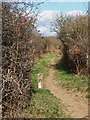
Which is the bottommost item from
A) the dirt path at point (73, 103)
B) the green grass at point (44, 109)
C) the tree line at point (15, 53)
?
the dirt path at point (73, 103)

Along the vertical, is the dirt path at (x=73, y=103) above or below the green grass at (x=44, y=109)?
below

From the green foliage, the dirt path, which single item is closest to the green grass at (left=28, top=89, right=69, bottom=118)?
the dirt path

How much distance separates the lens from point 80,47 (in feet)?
34.0

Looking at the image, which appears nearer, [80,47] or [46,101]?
[46,101]

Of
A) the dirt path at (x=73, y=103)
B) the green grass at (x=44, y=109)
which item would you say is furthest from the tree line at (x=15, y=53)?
the dirt path at (x=73, y=103)

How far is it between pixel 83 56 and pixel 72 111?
523 cm

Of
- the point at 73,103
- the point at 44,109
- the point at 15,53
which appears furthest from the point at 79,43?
the point at 15,53

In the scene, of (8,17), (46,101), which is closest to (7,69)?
(8,17)

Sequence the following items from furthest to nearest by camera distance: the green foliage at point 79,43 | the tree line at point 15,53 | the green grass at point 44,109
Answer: the green foliage at point 79,43 < the green grass at point 44,109 < the tree line at point 15,53

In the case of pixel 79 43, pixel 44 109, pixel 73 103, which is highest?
pixel 79 43

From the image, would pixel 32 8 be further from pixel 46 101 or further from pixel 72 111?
pixel 72 111

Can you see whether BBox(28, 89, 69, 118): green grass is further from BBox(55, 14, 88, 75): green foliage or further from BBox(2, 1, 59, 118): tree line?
BBox(55, 14, 88, 75): green foliage

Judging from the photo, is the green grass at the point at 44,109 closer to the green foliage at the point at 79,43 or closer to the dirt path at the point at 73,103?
the dirt path at the point at 73,103

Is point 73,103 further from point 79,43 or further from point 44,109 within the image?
point 79,43
